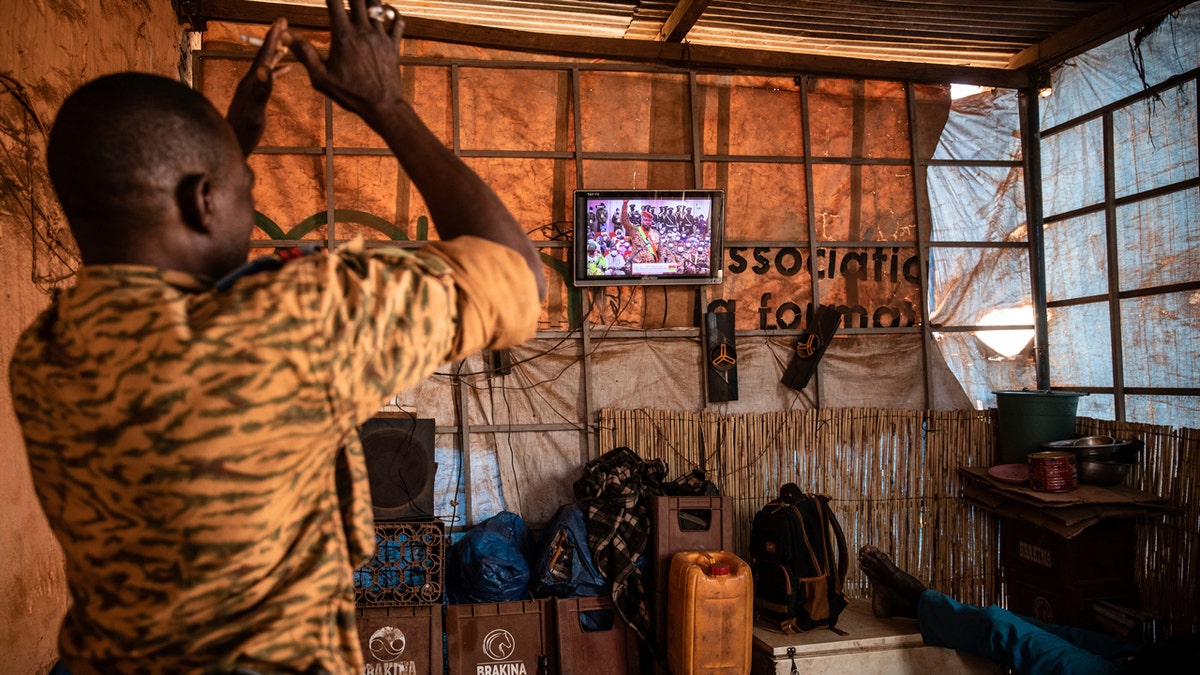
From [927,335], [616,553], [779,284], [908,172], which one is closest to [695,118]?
[779,284]

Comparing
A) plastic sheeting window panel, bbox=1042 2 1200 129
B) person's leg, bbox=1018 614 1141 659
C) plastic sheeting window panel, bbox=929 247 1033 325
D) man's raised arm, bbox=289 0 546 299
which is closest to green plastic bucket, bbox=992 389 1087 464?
plastic sheeting window panel, bbox=929 247 1033 325

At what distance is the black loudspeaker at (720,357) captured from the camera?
603cm

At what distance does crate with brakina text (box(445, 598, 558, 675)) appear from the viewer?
191 inches

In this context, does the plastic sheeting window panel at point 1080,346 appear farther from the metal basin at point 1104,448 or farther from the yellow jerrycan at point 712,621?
the yellow jerrycan at point 712,621

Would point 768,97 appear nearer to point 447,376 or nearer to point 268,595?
point 447,376

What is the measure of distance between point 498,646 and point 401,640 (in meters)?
0.58

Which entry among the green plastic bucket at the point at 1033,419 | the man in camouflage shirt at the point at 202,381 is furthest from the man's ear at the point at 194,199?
the green plastic bucket at the point at 1033,419

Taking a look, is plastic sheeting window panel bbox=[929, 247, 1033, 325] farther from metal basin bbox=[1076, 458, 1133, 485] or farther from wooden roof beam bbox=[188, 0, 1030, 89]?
metal basin bbox=[1076, 458, 1133, 485]

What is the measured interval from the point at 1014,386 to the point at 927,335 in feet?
2.99

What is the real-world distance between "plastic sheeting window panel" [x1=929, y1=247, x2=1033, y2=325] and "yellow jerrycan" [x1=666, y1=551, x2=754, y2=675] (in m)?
3.04

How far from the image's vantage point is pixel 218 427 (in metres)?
0.83

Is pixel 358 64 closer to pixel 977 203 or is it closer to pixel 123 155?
pixel 123 155

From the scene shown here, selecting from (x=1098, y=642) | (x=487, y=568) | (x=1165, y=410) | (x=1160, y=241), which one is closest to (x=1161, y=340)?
(x=1165, y=410)

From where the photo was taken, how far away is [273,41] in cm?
116
